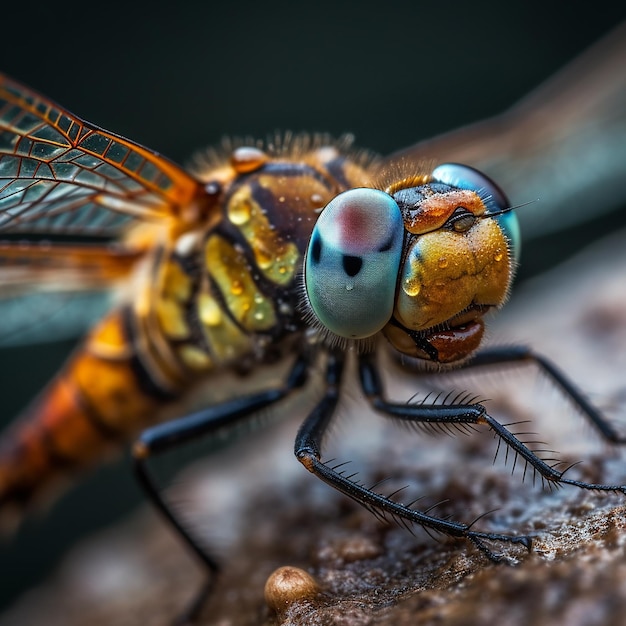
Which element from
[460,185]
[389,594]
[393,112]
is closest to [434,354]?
[460,185]

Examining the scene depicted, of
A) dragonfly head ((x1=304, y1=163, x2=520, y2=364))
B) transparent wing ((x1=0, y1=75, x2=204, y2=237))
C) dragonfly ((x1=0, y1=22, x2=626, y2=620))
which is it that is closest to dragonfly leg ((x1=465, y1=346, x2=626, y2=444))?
dragonfly ((x1=0, y1=22, x2=626, y2=620))

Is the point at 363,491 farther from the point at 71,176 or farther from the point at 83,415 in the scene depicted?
the point at 83,415

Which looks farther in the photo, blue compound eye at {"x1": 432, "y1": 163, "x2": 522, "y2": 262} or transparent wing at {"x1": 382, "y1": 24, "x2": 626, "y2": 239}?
transparent wing at {"x1": 382, "y1": 24, "x2": 626, "y2": 239}

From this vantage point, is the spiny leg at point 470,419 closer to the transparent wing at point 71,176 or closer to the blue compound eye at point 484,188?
the blue compound eye at point 484,188

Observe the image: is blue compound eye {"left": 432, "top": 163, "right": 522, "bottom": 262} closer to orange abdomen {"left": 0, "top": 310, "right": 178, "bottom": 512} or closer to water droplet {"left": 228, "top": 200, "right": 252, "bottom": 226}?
water droplet {"left": 228, "top": 200, "right": 252, "bottom": 226}

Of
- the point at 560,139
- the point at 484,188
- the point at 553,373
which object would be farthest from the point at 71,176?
the point at 560,139

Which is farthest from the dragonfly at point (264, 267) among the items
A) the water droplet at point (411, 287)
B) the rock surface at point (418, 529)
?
the rock surface at point (418, 529)
